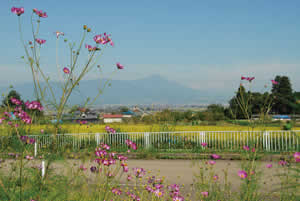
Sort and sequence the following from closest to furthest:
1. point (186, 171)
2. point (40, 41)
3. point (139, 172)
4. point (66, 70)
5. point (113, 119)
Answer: point (66, 70)
point (40, 41)
point (139, 172)
point (186, 171)
point (113, 119)

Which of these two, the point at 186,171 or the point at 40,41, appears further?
the point at 186,171

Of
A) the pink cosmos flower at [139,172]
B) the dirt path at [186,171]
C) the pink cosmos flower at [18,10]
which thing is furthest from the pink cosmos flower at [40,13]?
the dirt path at [186,171]

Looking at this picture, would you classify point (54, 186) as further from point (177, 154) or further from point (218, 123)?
point (218, 123)

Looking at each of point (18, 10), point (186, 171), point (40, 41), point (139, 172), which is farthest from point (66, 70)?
point (186, 171)

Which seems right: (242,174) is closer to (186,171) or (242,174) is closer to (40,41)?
(40,41)

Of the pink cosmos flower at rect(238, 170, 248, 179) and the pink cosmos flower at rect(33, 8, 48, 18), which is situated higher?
the pink cosmos flower at rect(33, 8, 48, 18)

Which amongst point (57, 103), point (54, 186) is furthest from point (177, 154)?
point (57, 103)

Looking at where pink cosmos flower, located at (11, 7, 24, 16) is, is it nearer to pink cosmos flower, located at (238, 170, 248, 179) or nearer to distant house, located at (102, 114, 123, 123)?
pink cosmos flower, located at (238, 170, 248, 179)

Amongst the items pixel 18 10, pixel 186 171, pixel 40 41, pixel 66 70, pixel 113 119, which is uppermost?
pixel 18 10

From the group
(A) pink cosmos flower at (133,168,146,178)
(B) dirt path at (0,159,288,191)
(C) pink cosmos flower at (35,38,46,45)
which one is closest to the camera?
(C) pink cosmos flower at (35,38,46,45)

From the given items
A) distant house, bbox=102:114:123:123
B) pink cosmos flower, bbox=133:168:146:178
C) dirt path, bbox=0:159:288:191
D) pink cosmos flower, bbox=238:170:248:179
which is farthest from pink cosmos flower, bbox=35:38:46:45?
distant house, bbox=102:114:123:123

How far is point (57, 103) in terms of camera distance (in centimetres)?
319

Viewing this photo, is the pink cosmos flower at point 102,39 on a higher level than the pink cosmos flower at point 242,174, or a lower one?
higher

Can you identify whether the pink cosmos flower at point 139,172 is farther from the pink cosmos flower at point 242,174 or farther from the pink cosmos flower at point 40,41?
the pink cosmos flower at point 40,41
